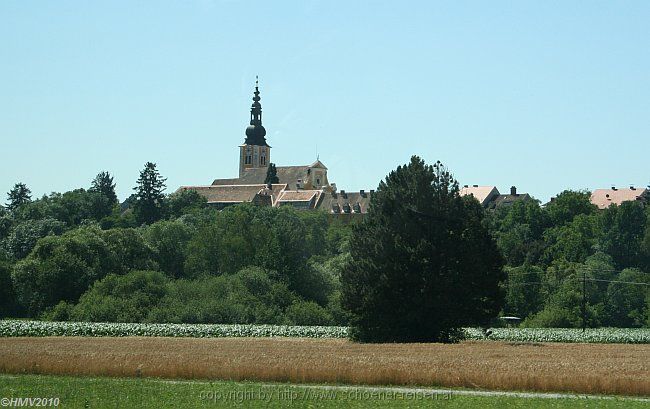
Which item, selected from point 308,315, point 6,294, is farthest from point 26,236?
point 308,315

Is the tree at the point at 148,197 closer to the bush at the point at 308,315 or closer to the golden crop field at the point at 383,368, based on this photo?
the bush at the point at 308,315

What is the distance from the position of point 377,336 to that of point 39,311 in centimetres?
3749

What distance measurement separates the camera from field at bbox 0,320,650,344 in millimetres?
68562

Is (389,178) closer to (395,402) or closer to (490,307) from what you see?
(490,307)

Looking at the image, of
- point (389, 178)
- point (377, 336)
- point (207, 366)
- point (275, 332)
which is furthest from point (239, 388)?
point (275, 332)

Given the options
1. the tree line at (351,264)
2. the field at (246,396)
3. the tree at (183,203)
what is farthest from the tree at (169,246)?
the field at (246,396)

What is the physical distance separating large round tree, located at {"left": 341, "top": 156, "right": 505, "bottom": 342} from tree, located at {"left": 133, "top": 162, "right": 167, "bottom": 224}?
97341 mm

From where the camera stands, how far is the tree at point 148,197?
15425cm

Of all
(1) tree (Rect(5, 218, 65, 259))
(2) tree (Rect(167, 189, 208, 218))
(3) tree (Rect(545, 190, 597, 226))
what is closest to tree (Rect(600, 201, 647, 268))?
(3) tree (Rect(545, 190, 597, 226))

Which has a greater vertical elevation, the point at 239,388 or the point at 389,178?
the point at 389,178

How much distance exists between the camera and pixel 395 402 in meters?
27.6

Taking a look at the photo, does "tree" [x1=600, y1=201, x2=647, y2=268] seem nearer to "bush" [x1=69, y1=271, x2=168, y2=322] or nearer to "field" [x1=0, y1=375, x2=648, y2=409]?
"bush" [x1=69, y1=271, x2=168, y2=322]

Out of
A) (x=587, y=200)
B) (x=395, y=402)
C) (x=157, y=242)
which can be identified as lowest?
(x=395, y=402)

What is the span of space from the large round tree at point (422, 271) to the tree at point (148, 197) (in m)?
97.3
